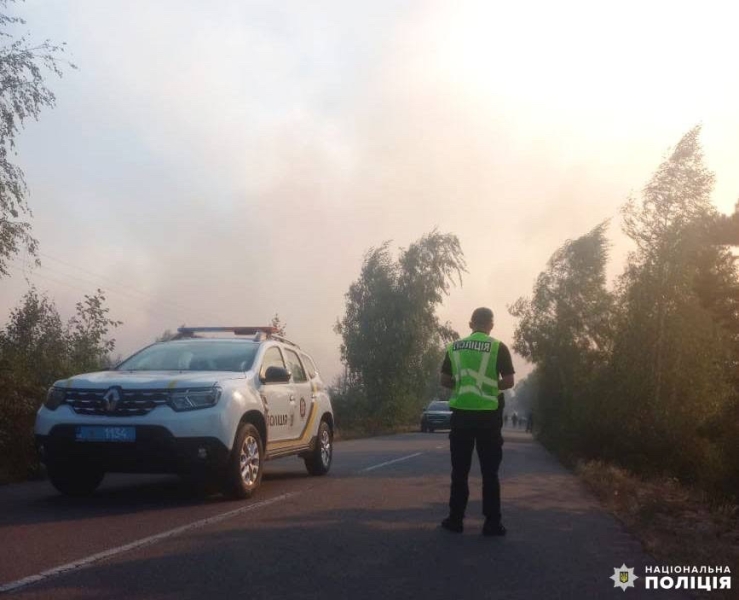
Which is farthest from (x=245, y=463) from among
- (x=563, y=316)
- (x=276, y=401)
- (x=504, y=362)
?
(x=563, y=316)

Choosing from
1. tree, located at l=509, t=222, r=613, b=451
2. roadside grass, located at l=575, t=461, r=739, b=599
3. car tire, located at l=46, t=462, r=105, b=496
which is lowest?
roadside grass, located at l=575, t=461, r=739, b=599

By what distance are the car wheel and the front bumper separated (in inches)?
145

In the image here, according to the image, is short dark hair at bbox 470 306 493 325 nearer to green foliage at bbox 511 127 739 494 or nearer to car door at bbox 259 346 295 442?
car door at bbox 259 346 295 442

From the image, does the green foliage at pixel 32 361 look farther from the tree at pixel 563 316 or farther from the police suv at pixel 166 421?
the tree at pixel 563 316

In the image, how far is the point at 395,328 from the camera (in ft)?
190

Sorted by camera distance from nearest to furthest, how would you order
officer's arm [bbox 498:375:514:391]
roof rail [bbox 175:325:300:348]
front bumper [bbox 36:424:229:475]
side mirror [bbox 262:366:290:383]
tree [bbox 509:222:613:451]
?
officer's arm [bbox 498:375:514:391] < front bumper [bbox 36:424:229:475] < side mirror [bbox 262:366:290:383] < roof rail [bbox 175:325:300:348] < tree [bbox 509:222:613:451]

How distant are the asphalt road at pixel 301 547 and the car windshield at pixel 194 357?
146 centimetres

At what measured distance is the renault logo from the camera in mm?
9312

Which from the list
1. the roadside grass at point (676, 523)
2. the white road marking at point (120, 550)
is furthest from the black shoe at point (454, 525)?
the white road marking at point (120, 550)

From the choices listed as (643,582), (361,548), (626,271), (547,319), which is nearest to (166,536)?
(361,548)

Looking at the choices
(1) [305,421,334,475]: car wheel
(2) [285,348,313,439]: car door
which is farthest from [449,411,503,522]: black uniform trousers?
(1) [305,421,334,475]: car wheel

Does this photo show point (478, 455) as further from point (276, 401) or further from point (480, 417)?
point (276, 401)

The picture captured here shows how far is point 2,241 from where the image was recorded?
1407 centimetres

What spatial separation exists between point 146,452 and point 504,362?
3.64 metres
